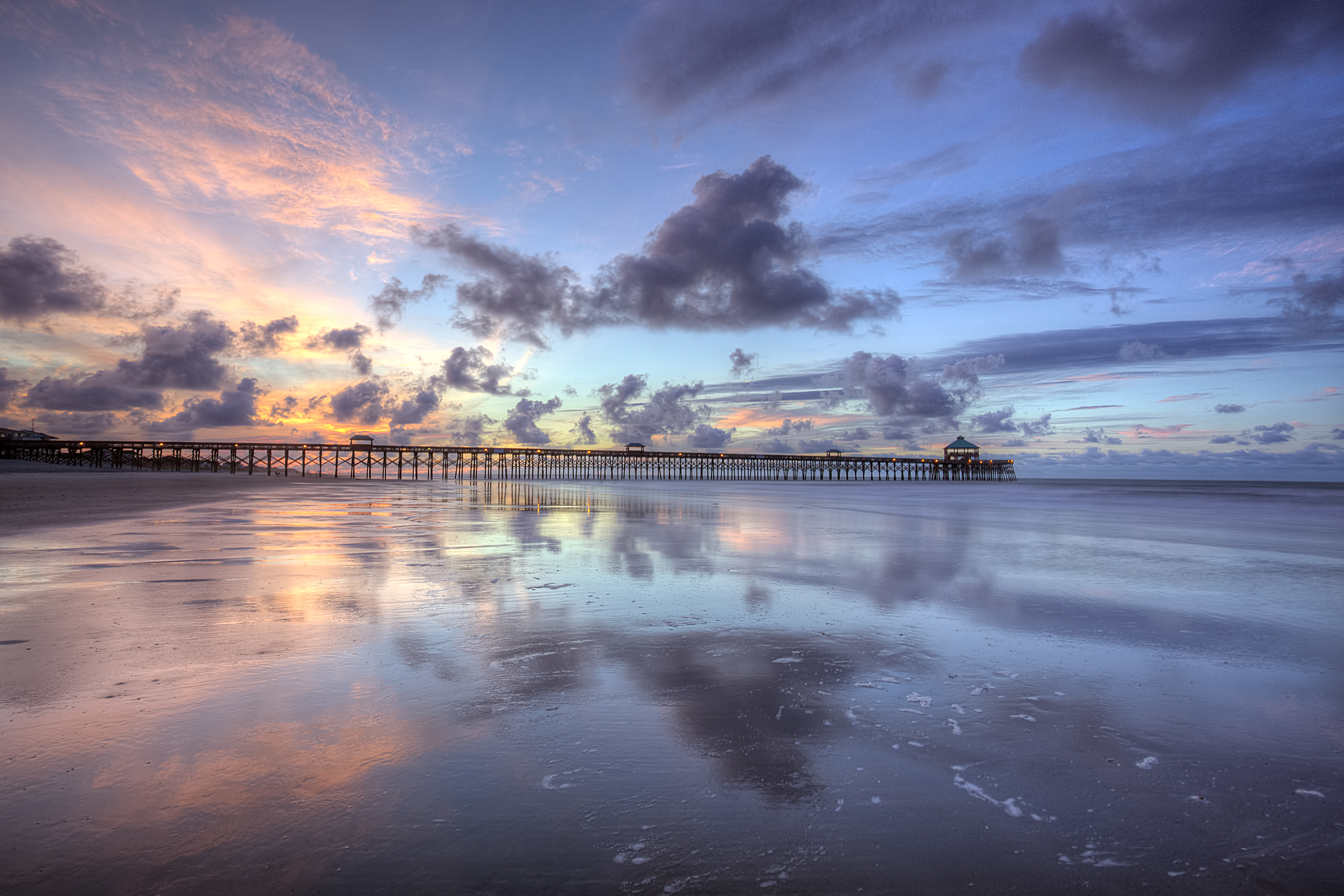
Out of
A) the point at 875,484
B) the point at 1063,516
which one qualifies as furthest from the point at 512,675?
the point at 875,484

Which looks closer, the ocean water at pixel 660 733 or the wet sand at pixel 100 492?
the ocean water at pixel 660 733

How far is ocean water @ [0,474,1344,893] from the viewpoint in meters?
2.42

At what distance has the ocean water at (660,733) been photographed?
2.42 metres

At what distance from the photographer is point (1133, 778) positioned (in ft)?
10.2

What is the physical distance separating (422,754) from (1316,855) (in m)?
3.90

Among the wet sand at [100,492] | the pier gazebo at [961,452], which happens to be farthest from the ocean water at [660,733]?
the pier gazebo at [961,452]

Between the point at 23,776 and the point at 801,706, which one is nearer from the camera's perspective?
the point at 23,776

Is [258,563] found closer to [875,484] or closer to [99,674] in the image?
[99,674]

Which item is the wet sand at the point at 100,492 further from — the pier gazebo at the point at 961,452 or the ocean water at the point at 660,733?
the pier gazebo at the point at 961,452

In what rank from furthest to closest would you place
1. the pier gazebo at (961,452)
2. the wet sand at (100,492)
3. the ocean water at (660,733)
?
the pier gazebo at (961,452), the wet sand at (100,492), the ocean water at (660,733)

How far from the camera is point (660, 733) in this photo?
11.8ft

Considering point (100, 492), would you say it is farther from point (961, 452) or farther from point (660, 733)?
point (961, 452)

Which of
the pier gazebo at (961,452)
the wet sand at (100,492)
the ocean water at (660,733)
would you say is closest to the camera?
the ocean water at (660,733)

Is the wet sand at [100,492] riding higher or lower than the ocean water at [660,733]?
lower
